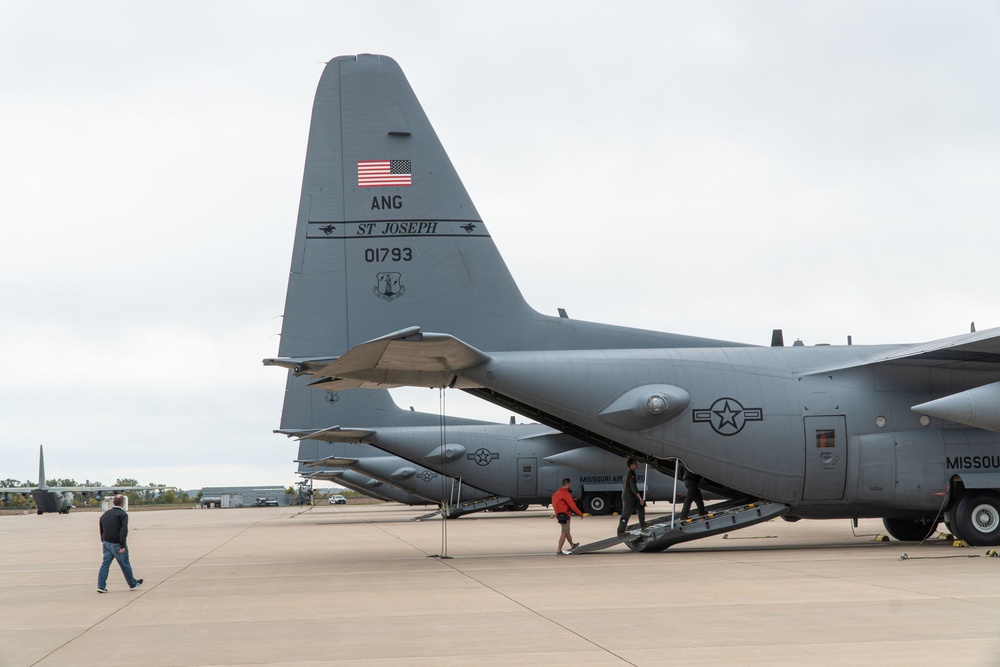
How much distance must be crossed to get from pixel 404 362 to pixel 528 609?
642 cm

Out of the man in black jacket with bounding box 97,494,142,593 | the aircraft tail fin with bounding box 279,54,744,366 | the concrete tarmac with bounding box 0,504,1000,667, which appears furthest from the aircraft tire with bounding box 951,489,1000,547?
the man in black jacket with bounding box 97,494,142,593

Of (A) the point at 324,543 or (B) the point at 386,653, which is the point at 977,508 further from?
(A) the point at 324,543

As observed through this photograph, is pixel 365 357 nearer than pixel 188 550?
Yes

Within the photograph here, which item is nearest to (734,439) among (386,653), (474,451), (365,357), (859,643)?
(365,357)

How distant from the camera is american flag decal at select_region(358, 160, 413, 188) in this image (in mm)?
17797

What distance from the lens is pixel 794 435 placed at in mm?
17922

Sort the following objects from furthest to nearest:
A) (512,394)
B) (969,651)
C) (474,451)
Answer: (474,451), (512,394), (969,651)

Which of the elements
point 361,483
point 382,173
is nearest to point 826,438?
point 382,173

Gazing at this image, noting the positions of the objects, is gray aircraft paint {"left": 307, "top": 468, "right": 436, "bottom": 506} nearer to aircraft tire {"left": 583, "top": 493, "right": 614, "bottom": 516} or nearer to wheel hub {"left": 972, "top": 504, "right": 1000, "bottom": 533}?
aircraft tire {"left": 583, "top": 493, "right": 614, "bottom": 516}

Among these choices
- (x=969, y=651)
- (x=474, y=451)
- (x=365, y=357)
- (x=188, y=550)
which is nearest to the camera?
(x=969, y=651)

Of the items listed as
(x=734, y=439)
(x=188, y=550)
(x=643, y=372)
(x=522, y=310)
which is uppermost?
(x=522, y=310)

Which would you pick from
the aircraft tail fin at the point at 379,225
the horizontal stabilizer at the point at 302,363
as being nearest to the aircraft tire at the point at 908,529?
the aircraft tail fin at the point at 379,225

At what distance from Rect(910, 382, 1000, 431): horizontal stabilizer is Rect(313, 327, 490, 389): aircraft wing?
25.5 feet

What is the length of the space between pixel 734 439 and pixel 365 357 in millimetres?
7033
